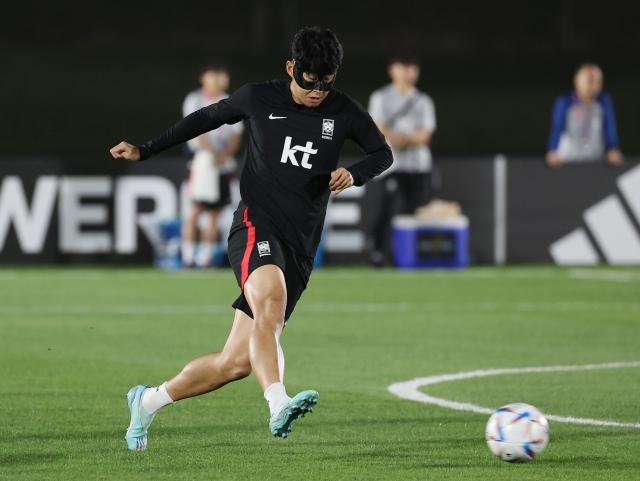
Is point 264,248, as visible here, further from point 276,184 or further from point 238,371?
point 238,371

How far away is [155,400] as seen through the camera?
589 centimetres

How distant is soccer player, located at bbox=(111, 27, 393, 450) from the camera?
5738mm

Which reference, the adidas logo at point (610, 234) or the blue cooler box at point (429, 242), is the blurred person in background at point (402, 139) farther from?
the adidas logo at point (610, 234)

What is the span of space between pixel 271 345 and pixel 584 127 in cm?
1215

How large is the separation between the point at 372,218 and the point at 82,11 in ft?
33.8

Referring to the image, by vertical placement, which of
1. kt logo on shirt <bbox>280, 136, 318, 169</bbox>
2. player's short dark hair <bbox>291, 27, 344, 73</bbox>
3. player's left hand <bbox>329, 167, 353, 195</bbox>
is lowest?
player's left hand <bbox>329, 167, 353, 195</bbox>

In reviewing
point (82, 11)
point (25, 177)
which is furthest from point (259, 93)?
point (82, 11)

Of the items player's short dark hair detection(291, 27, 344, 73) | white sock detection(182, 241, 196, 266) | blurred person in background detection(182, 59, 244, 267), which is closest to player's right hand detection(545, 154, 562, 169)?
blurred person in background detection(182, 59, 244, 267)

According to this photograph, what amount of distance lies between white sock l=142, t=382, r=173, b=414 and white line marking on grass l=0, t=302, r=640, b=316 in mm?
5818

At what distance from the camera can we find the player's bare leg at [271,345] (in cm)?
510

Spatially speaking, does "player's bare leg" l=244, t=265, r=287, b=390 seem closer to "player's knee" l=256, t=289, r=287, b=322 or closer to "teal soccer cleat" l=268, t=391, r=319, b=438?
"player's knee" l=256, t=289, r=287, b=322

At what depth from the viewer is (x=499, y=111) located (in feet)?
86.0

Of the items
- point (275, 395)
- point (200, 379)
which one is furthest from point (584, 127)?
point (275, 395)

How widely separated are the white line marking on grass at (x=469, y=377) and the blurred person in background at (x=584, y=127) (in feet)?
27.7
